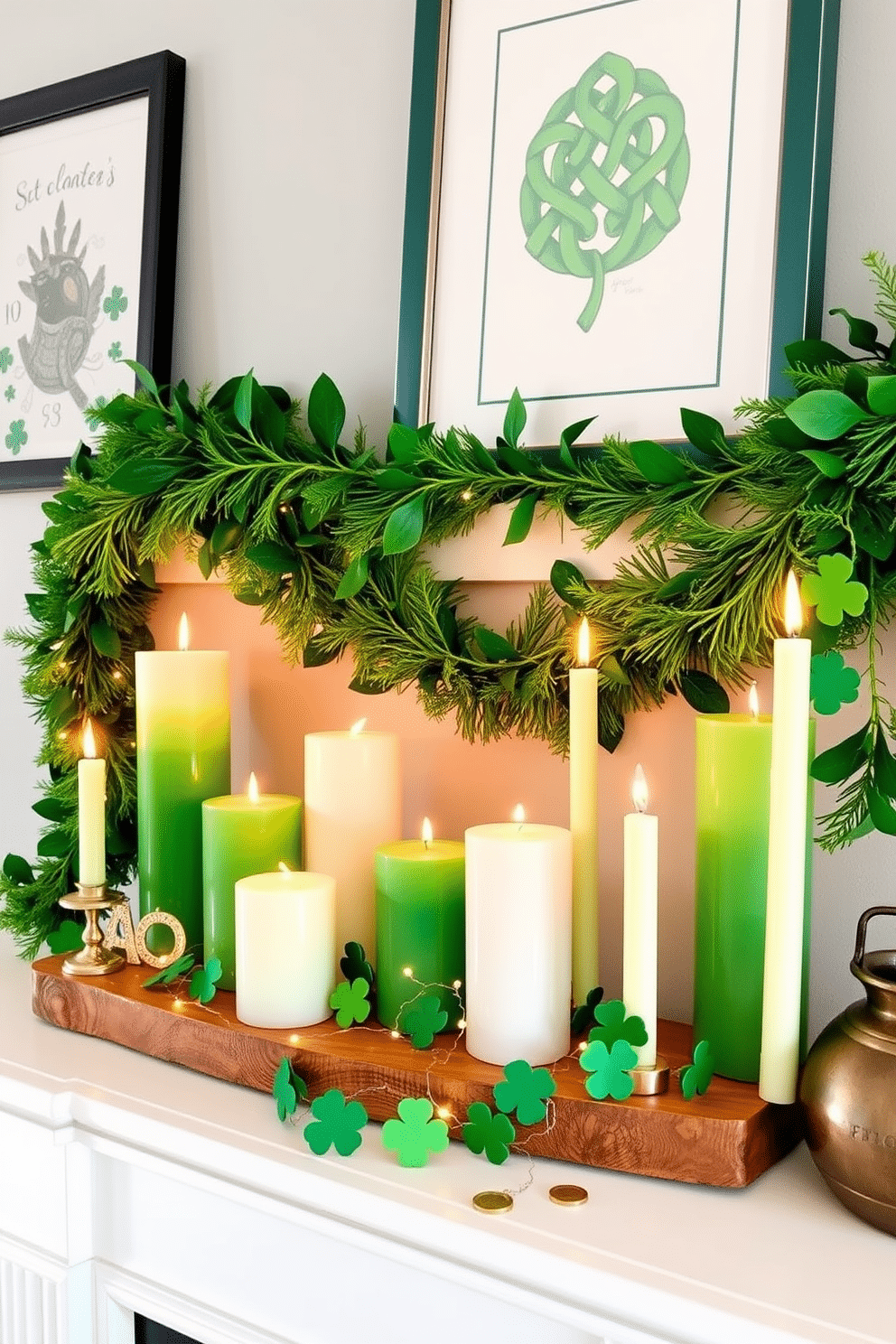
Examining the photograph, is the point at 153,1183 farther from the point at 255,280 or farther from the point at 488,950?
the point at 255,280

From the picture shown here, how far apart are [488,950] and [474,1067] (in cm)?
7

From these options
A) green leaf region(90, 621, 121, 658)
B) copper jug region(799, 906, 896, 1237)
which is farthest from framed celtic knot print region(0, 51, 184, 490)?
copper jug region(799, 906, 896, 1237)

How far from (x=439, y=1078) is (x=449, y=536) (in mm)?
373

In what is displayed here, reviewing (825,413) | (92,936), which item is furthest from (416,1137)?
(825,413)

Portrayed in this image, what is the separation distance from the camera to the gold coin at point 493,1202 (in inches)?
22.3

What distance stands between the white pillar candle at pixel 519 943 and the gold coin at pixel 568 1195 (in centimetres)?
9

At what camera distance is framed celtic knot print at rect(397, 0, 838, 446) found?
704mm

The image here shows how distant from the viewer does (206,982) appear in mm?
767

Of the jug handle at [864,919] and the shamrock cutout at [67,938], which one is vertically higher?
the jug handle at [864,919]

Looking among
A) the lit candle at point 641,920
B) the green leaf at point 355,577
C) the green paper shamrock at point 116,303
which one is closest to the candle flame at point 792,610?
the lit candle at point 641,920

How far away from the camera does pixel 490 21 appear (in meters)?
0.83

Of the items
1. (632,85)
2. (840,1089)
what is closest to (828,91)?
(632,85)

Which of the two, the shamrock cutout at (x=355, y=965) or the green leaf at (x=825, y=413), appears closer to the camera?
the green leaf at (x=825, y=413)

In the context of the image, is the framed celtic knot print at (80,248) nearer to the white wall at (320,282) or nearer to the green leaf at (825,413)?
the white wall at (320,282)
